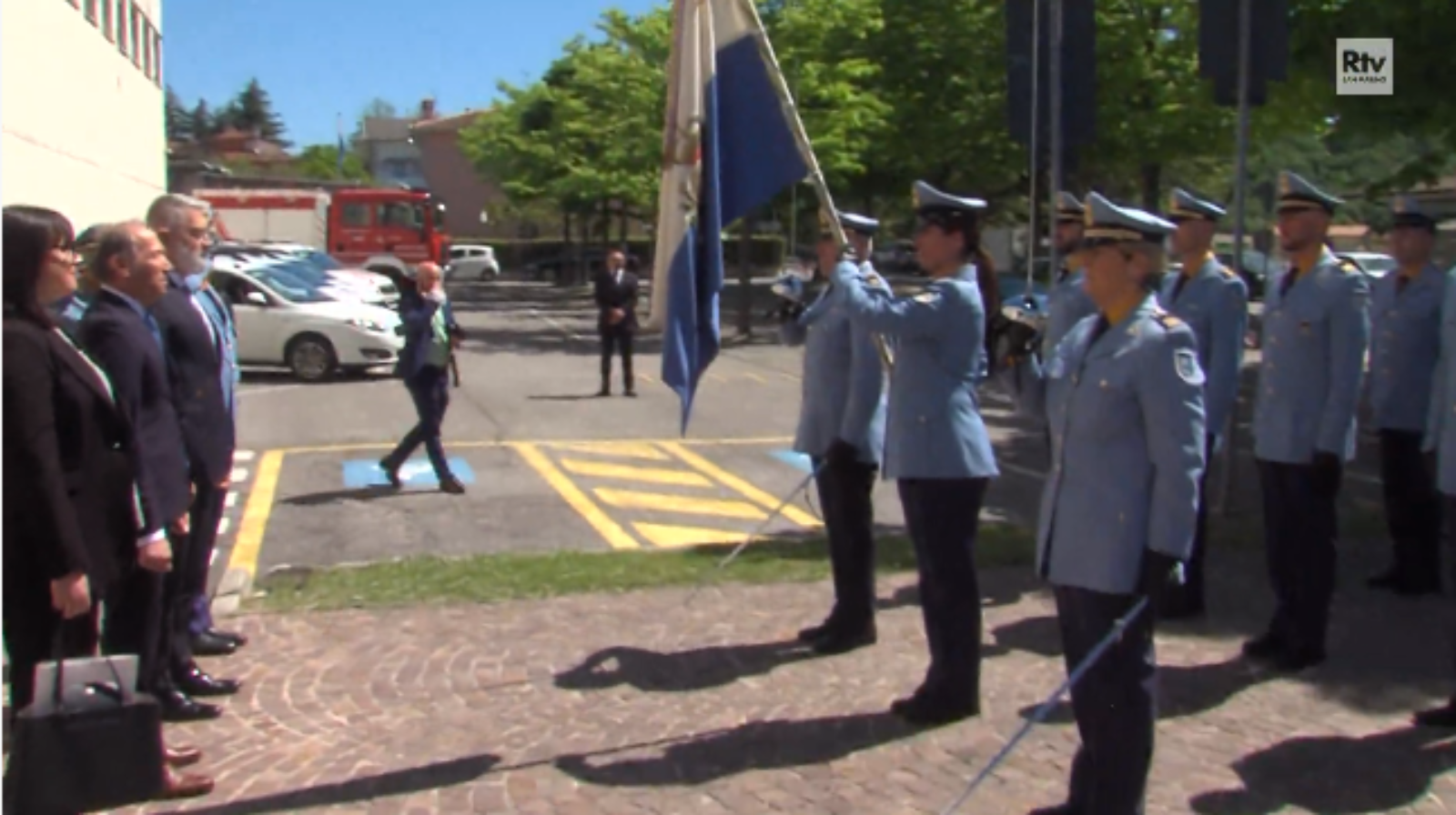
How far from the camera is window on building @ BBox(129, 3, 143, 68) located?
3884cm

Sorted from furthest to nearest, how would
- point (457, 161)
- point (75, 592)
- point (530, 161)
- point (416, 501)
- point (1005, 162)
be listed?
point (457, 161)
point (530, 161)
point (1005, 162)
point (416, 501)
point (75, 592)

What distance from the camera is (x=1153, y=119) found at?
28.7 metres

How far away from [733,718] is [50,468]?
9.36 ft

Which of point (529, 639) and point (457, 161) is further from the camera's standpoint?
point (457, 161)

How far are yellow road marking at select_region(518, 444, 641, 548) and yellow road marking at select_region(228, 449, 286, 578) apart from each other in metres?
2.16

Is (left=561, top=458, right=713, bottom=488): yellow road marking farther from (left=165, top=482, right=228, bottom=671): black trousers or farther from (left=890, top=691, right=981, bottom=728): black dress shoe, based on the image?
(left=890, top=691, right=981, bottom=728): black dress shoe

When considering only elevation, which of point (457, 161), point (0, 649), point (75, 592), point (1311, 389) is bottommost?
point (0, 649)

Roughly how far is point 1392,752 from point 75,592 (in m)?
4.51

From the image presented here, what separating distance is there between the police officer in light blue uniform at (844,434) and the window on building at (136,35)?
3523cm

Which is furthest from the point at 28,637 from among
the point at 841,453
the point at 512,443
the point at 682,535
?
the point at 512,443

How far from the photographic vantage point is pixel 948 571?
237 inches

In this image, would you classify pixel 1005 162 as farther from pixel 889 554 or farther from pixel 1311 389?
pixel 1311 389

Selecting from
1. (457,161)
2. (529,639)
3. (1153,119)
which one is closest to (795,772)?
(529,639)

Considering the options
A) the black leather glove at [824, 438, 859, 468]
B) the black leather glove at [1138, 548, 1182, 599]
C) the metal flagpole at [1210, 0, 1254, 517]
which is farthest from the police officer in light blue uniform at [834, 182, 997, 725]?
the metal flagpole at [1210, 0, 1254, 517]
